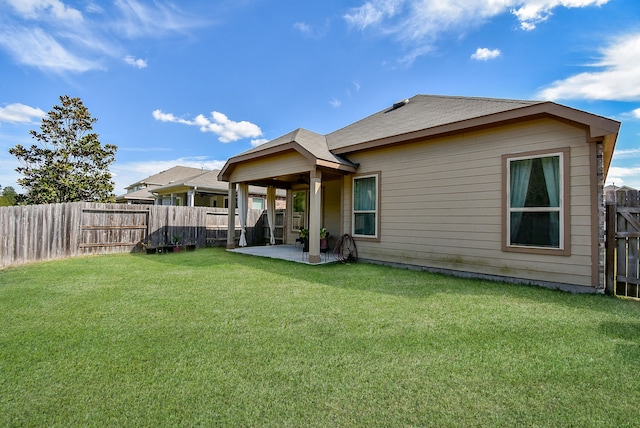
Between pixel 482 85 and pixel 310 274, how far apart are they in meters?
8.24

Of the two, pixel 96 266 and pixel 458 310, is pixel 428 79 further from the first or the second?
pixel 96 266

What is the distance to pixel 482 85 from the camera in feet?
29.9

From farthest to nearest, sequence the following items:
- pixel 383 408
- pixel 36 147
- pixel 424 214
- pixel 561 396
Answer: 1. pixel 36 147
2. pixel 424 214
3. pixel 561 396
4. pixel 383 408

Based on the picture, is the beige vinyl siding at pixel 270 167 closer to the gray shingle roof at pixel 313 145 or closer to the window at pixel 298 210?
the gray shingle roof at pixel 313 145

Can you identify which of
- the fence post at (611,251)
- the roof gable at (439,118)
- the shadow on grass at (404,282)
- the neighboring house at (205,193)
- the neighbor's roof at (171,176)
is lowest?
the shadow on grass at (404,282)

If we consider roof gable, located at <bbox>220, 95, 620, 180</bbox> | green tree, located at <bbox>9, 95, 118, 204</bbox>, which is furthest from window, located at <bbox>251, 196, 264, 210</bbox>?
green tree, located at <bbox>9, 95, 118, 204</bbox>

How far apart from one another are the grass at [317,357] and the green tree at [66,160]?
45.4 ft

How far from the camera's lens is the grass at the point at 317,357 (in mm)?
1779

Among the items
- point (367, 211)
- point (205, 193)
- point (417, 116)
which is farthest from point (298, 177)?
point (205, 193)

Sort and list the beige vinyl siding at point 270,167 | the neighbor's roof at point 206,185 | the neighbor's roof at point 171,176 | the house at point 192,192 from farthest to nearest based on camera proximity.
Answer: the neighbor's roof at point 171,176
the house at point 192,192
the neighbor's roof at point 206,185
the beige vinyl siding at point 270,167

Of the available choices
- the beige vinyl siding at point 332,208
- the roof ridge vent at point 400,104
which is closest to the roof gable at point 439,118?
the roof ridge vent at point 400,104

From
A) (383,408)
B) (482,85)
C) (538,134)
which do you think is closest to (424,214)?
(538,134)

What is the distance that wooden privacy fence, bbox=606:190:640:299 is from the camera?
4301 millimetres

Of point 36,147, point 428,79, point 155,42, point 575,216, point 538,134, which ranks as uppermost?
point 155,42
